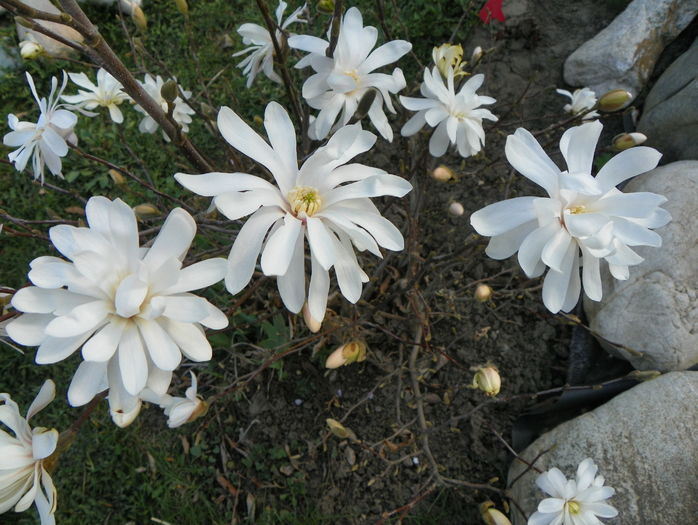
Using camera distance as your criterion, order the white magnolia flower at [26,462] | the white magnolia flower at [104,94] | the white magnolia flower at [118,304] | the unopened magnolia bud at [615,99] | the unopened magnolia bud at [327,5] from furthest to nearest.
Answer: the white magnolia flower at [104,94]
the unopened magnolia bud at [615,99]
the unopened magnolia bud at [327,5]
the white magnolia flower at [26,462]
the white magnolia flower at [118,304]

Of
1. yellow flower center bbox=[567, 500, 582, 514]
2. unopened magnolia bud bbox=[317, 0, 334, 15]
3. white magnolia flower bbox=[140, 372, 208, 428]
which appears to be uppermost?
unopened magnolia bud bbox=[317, 0, 334, 15]

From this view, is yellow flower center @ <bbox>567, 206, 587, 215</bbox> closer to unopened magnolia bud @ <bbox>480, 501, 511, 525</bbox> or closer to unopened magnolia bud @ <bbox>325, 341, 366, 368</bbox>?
unopened magnolia bud @ <bbox>325, 341, 366, 368</bbox>

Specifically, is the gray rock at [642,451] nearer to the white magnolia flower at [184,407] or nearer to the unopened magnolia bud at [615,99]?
the unopened magnolia bud at [615,99]

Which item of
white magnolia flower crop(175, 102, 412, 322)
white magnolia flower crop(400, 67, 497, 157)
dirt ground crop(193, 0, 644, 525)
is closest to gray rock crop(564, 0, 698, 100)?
dirt ground crop(193, 0, 644, 525)

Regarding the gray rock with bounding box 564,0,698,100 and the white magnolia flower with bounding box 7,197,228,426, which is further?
the gray rock with bounding box 564,0,698,100

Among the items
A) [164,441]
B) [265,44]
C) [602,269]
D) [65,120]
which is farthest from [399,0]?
[164,441]

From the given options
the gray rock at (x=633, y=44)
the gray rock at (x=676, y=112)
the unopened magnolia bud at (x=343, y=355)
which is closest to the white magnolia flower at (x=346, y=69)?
the unopened magnolia bud at (x=343, y=355)

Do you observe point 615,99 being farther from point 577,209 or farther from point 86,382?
point 86,382
